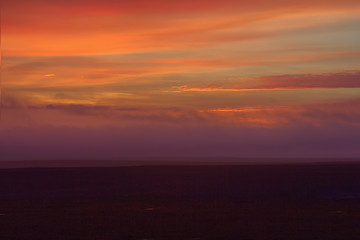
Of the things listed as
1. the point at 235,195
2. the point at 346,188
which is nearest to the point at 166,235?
the point at 235,195

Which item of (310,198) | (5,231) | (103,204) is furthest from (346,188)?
(5,231)

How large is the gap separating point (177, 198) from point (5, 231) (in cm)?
1900

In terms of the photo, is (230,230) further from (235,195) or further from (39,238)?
(235,195)

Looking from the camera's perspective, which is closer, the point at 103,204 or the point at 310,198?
the point at 103,204

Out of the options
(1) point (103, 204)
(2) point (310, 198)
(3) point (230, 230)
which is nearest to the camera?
(3) point (230, 230)

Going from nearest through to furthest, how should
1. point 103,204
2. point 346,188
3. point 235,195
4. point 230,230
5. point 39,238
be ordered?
point 39,238, point 230,230, point 103,204, point 235,195, point 346,188

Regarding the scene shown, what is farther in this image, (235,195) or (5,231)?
(235,195)

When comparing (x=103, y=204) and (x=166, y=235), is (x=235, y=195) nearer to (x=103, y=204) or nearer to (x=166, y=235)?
(x=103, y=204)

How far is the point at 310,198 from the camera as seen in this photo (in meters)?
43.9

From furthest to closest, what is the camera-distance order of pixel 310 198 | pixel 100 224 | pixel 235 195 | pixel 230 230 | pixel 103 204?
pixel 235 195
pixel 310 198
pixel 103 204
pixel 100 224
pixel 230 230

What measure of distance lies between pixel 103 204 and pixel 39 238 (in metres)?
14.4

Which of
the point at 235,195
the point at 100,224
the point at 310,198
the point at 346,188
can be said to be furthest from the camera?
the point at 346,188

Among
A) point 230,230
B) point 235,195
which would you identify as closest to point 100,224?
point 230,230

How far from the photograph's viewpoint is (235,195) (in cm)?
4672
